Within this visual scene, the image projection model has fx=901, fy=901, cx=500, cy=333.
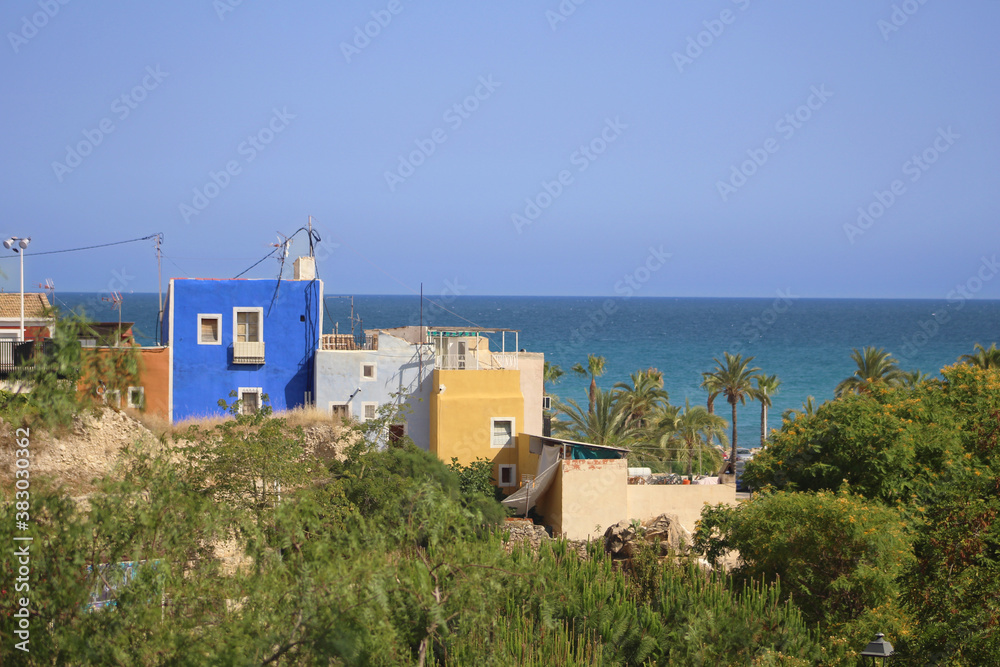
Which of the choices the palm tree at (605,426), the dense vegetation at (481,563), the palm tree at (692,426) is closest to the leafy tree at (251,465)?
the dense vegetation at (481,563)

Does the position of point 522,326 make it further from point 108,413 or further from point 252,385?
point 108,413

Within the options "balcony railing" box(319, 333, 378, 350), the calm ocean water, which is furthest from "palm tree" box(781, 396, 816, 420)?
the calm ocean water

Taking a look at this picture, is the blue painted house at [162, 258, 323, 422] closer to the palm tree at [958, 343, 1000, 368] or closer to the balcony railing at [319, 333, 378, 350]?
the balcony railing at [319, 333, 378, 350]

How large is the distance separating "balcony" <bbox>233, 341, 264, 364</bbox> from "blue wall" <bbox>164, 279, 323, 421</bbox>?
0.76 feet

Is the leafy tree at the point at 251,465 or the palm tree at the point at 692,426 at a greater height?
the leafy tree at the point at 251,465

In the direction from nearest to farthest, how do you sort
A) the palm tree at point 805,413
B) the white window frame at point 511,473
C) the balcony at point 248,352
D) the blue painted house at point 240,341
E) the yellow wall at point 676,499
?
the yellow wall at point 676,499 < the palm tree at point 805,413 < the white window frame at point 511,473 < the blue painted house at point 240,341 < the balcony at point 248,352

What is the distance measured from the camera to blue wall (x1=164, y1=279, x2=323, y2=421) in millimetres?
34812

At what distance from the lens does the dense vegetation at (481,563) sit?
8.90 metres

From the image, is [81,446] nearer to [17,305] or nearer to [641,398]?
[17,305]

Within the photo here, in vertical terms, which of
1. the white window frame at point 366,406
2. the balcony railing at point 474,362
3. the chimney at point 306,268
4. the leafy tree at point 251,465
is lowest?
the white window frame at point 366,406

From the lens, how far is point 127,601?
28.9 feet

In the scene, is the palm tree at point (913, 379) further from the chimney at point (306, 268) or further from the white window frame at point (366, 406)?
the chimney at point (306, 268)

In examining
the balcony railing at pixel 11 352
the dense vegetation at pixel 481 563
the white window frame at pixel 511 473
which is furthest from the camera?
the white window frame at pixel 511 473

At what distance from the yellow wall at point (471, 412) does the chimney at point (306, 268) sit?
709 centimetres
